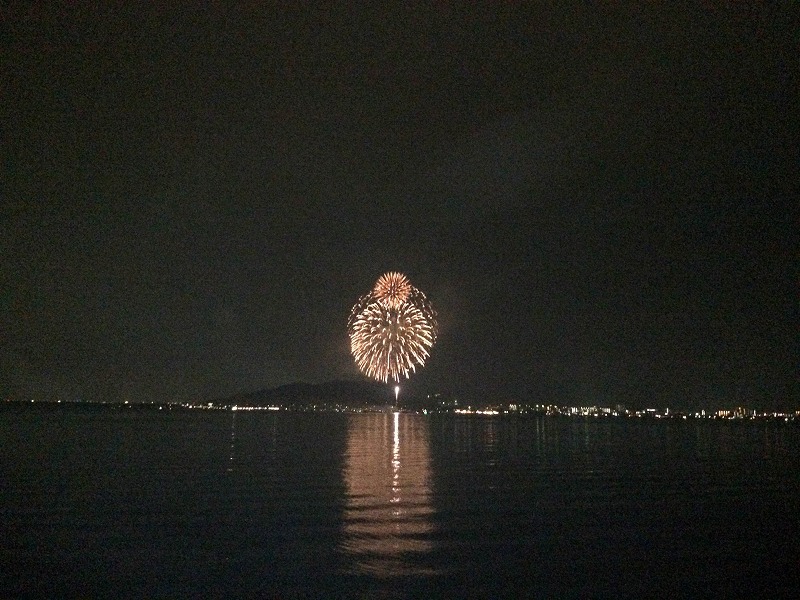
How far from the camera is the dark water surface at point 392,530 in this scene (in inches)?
588

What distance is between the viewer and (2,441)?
184 feet

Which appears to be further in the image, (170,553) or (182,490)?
(182,490)

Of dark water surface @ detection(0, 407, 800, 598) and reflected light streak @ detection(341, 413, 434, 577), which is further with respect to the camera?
reflected light streak @ detection(341, 413, 434, 577)

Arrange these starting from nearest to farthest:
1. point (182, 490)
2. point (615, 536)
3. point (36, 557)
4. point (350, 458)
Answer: point (36, 557)
point (615, 536)
point (182, 490)
point (350, 458)

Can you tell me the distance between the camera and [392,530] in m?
20.4

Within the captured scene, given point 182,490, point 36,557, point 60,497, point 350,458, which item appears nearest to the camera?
point 36,557

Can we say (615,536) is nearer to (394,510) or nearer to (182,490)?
(394,510)

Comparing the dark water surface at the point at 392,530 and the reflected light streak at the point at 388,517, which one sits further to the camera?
the reflected light streak at the point at 388,517

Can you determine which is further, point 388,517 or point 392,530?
point 388,517

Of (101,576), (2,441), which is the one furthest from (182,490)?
(2,441)

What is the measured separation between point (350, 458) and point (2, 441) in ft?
88.3

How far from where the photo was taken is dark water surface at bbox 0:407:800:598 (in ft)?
49.0

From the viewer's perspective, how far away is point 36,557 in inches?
669

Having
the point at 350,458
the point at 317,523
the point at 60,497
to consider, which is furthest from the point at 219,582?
the point at 350,458
